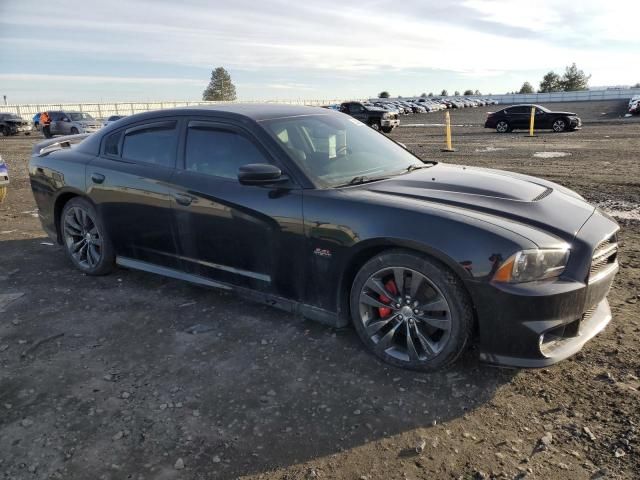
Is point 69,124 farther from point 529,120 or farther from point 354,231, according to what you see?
point 354,231

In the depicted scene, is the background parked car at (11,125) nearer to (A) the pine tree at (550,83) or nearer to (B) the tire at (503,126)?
(B) the tire at (503,126)

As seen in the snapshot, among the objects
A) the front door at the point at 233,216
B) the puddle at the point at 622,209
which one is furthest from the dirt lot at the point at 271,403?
the puddle at the point at 622,209

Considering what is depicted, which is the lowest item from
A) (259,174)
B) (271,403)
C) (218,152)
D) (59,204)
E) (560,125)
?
(271,403)

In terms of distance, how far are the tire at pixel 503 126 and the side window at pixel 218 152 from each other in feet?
76.8

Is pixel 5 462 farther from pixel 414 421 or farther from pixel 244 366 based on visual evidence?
pixel 414 421

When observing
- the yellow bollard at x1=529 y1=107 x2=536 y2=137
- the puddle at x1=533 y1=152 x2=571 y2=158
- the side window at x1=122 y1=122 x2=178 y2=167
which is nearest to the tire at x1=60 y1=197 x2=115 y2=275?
the side window at x1=122 y1=122 x2=178 y2=167

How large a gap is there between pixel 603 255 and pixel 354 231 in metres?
1.52

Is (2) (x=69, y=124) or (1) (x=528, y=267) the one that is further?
(2) (x=69, y=124)

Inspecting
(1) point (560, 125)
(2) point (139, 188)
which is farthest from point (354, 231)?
(1) point (560, 125)

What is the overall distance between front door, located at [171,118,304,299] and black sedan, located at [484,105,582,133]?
22682 mm

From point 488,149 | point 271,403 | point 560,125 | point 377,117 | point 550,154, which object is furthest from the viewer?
point 377,117

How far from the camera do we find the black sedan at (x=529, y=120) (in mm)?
22891

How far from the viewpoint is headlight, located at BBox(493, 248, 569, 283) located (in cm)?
276

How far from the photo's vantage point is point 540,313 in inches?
109
